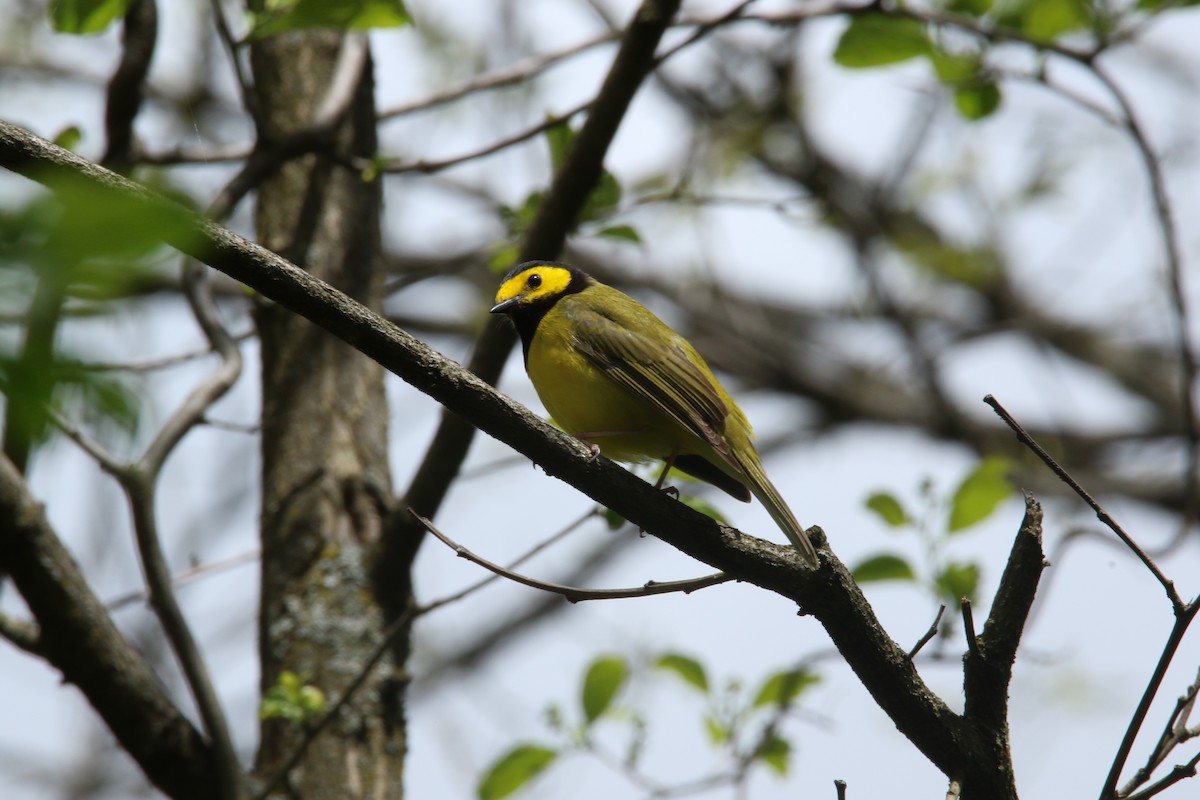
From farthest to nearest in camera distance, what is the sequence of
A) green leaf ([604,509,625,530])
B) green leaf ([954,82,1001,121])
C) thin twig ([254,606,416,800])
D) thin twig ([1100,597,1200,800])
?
green leaf ([954,82,1001,121])
green leaf ([604,509,625,530])
thin twig ([254,606,416,800])
thin twig ([1100,597,1200,800])

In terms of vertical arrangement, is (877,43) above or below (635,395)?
above

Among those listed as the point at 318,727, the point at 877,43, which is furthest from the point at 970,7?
the point at 318,727

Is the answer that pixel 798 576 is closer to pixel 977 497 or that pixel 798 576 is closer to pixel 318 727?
pixel 318 727

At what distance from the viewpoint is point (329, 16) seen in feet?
13.1

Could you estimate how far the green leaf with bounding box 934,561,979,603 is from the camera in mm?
4512

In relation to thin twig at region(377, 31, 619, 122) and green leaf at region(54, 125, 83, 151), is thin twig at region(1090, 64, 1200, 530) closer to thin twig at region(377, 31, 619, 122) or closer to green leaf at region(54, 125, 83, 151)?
thin twig at region(377, 31, 619, 122)

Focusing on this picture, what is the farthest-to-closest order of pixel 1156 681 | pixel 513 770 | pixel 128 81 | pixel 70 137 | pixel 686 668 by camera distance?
pixel 686 668, pixel 513 770, pixel 128 81, pixel 70 137, pixel 1156 681

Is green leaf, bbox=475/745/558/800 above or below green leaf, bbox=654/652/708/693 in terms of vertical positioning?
below

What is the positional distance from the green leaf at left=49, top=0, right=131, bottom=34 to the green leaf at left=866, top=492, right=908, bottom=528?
3.46m

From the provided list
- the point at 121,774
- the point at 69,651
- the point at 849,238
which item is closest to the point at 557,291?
the point at 69,651

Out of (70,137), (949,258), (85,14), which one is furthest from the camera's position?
(949,258)

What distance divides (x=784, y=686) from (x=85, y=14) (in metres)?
3.80

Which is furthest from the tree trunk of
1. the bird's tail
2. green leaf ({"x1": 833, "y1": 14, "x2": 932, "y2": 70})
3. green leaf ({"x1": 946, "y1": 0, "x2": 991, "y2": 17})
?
green leaf ({"x1": 946, "y1": 0, "x2": 991, "y2": 17})

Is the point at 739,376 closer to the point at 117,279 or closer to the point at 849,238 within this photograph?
the point at 849,238
